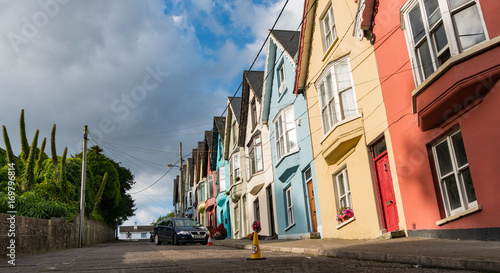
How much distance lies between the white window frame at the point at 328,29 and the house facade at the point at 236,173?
12008 mm

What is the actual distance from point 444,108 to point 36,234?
14236mm

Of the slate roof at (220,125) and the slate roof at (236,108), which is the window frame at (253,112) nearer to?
the slate roof at (236,108)

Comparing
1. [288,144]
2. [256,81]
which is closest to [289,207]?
[288,144]

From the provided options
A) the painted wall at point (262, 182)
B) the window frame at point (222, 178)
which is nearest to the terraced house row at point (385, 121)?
the painted wall at point (262, 182)

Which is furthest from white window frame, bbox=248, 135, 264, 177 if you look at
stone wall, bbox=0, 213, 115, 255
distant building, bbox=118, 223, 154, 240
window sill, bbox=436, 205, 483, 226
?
distant building, bbox=118, 223, 154, 240

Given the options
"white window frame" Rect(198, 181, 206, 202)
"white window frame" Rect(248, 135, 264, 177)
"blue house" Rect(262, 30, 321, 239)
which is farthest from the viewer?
"white window frame" Rect(198, 181, 206, 202)

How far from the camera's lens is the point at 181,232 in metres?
20.4

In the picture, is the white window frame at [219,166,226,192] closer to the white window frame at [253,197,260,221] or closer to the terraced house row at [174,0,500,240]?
the white window frame at [253,197,260,221]

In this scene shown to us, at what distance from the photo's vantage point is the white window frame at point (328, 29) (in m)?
14.4

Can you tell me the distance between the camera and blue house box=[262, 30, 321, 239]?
16.7 metres

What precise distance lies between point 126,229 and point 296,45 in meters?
108

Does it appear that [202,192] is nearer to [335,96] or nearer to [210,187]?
[210,187]

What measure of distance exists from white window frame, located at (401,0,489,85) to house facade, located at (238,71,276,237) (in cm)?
1272

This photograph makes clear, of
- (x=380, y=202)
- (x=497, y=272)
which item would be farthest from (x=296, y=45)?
(x=497, y=272)
